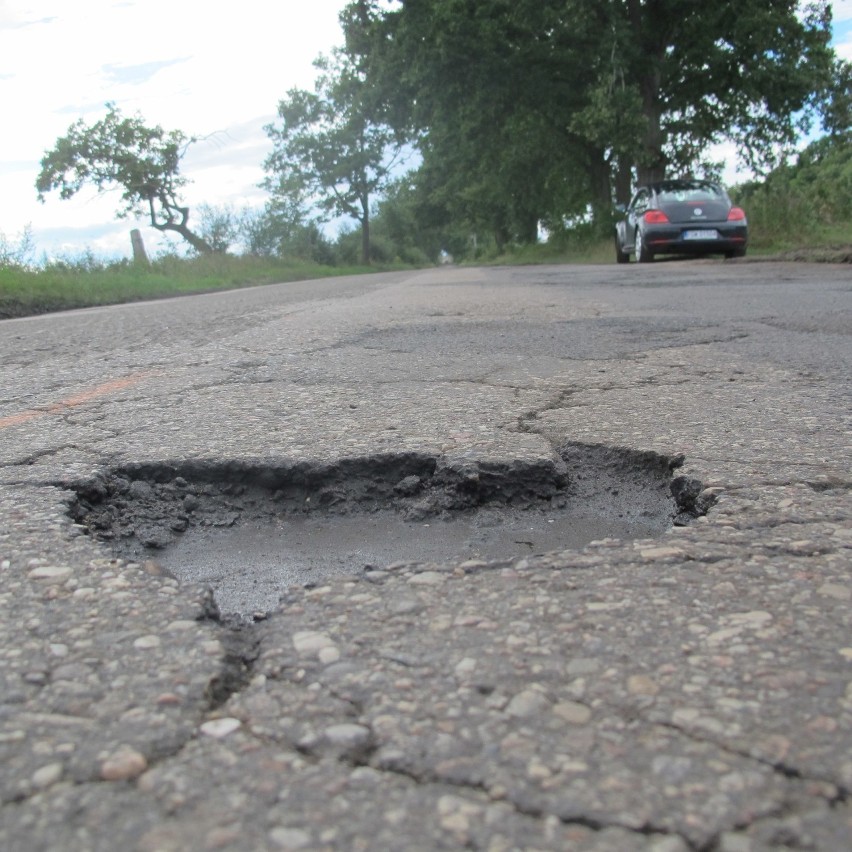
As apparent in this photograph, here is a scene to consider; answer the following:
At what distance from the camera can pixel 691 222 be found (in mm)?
14234

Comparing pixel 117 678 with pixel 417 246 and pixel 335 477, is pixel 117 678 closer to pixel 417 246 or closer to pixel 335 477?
pixel 335 477

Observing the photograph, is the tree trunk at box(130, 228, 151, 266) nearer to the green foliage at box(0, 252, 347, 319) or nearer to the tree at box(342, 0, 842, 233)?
the green foliage at box(0, 252, 347, 319)

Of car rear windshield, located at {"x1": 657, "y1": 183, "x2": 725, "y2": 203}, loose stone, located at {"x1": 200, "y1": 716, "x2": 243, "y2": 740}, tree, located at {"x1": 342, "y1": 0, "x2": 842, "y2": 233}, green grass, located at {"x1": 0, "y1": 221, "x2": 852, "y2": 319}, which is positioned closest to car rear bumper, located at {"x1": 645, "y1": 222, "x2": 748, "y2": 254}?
green grass, located at {"x1": 0, "y1": 221, "x2": 852, "y2": 319}

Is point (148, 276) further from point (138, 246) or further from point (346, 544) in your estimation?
point (346, 544)

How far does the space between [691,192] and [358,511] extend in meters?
14.2

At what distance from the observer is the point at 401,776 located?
1011 millimetres

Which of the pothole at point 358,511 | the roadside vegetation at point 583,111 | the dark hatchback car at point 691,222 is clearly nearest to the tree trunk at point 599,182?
the roadside vegetation at point 583,111

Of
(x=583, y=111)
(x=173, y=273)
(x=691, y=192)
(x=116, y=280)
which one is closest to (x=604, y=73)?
(x=583, y=111)

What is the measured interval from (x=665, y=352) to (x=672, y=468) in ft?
7.06

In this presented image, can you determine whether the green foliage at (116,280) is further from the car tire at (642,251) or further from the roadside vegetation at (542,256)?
the car tire at (642,251)

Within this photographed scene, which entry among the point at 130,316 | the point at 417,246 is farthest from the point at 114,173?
the point at 417,246

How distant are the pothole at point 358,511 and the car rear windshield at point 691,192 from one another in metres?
13.3

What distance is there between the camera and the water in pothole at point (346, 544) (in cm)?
179

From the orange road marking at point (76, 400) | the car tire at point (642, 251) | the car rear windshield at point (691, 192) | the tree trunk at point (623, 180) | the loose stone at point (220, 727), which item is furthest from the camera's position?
the tree trunk at point (623, 180)
